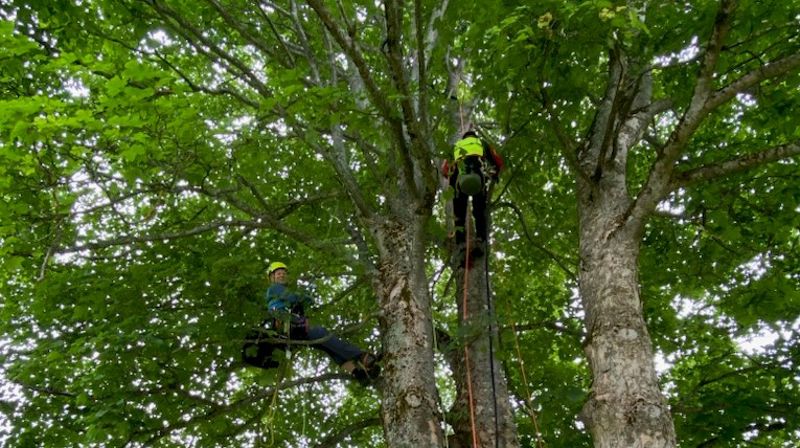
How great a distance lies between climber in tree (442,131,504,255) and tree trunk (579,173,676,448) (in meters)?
0.91

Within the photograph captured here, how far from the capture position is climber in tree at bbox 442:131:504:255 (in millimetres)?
4895

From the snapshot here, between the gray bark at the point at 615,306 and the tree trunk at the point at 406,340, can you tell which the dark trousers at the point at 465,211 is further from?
the gray bark at the point at 615,306

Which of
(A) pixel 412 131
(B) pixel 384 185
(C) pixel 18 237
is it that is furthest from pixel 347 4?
(C) pixel 18 237

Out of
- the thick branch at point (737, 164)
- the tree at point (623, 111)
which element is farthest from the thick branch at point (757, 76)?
the thick branch at point (737, 164)

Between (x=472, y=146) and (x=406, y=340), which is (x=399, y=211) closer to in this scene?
(x=472, y=146)

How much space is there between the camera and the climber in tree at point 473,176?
489 cm

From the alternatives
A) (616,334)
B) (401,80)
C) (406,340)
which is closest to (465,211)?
(406,340)

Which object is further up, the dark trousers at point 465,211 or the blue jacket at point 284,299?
the dark trousers at point 465,211

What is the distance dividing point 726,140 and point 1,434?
774 cm

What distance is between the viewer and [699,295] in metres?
7.87

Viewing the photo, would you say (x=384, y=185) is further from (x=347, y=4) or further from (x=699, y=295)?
(x=699, y=295)

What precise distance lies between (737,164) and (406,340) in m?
2.55

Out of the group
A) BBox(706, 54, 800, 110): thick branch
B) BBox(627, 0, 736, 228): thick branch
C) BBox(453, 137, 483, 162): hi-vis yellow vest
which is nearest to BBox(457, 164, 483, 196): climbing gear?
BBox(453, 137, 483, 162): hi-vis yellow vest

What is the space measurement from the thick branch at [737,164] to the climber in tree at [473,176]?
1.54 meters
